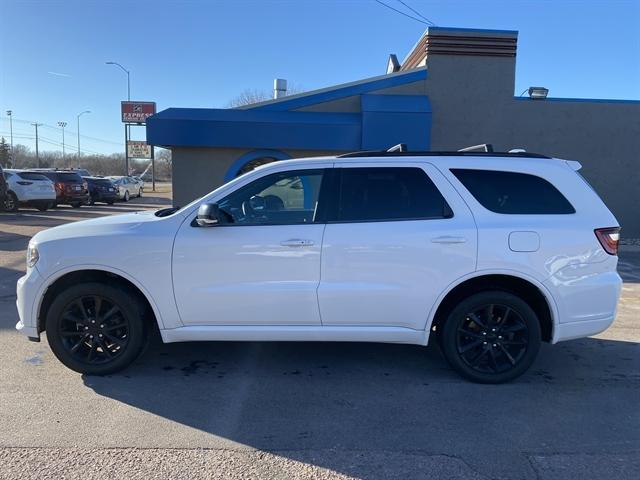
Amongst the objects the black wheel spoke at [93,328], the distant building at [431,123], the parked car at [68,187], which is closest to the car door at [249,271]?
the black wheel spoke at [93,328]

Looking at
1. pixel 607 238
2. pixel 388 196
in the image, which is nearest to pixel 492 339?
pixel 607 238

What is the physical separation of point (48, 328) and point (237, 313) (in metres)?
1.60

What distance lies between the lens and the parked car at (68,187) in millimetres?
21688

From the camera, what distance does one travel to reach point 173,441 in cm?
339

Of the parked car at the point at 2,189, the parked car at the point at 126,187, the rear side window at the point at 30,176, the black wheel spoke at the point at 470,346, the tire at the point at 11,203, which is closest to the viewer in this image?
the black wheel spoke at the point at 470,346

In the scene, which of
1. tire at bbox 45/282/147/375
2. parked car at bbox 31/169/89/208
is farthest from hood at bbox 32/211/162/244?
parked car at bbox 31/169/89/208

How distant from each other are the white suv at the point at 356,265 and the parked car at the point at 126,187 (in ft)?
88.1

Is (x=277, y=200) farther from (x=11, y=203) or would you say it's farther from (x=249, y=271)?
→ (x=11, y=203)

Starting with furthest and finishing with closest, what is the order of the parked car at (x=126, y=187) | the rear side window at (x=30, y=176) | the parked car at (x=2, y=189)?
the parked car at (x=126, y=187)
the rear side window at (x=30, y=176)
the parked car at (x=2, y=189)

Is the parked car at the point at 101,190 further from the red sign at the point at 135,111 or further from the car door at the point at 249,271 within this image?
the red sign at the point at 135,111

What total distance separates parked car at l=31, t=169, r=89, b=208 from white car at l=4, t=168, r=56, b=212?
1615 mm

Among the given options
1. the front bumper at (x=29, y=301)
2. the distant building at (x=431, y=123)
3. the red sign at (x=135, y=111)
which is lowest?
the front bumper at (x=29, y=301)

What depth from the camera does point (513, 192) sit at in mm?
4332

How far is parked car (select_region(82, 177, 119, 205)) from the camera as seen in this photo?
2659 centimetres
